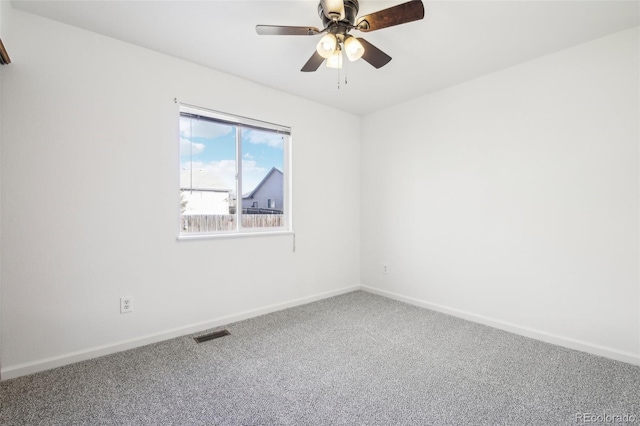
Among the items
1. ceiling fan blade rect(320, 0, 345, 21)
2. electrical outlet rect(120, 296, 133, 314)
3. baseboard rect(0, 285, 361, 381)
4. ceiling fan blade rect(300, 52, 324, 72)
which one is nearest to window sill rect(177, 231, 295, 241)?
electrical outlet rect(120, 296, 133, 314)

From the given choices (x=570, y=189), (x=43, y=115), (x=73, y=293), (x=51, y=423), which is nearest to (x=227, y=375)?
(x=51, y=423)

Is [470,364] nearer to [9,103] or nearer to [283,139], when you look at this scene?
[283,139]

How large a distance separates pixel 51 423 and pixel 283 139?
286 cm

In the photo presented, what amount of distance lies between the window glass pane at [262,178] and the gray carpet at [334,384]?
120cm

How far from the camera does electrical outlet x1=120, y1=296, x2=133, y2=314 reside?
7.66 feet

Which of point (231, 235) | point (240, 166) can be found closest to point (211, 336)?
point (231, 235)

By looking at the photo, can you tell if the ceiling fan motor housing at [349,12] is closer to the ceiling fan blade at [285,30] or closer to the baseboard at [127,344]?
the ceiling fan blade at [285,30]

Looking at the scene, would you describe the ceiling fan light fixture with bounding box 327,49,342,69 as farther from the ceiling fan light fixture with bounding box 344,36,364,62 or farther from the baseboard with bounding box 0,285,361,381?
the baseboard with bounding box 0,285,361,381

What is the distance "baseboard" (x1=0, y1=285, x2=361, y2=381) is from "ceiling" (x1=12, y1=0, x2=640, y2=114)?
235cm

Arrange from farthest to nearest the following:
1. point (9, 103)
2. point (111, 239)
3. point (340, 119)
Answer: point (340, 119) → point (111, 239) → point (9, 103)

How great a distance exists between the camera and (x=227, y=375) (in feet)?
6.55

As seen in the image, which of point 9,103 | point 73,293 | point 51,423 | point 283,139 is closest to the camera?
point 51,423

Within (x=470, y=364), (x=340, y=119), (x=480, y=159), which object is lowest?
(x=470, y=364)

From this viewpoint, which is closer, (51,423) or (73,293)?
(51,423)
